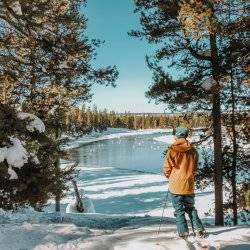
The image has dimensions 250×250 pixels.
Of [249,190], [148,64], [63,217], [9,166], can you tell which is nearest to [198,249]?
[9,166]

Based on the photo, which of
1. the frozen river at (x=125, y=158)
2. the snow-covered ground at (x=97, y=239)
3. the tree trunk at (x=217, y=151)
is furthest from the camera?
the frozen river at (x=125, y=158)

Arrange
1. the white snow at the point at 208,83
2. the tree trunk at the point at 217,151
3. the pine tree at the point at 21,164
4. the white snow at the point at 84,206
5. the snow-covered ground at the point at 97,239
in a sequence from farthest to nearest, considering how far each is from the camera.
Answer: the white snow at the point at 84,206, the tree trunk at the point at 217,151, the white snow at the point at 208,83, the pine tree at the point at 21,164, the snow-covered ground at the point at 97,239

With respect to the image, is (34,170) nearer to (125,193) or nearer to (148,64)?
(148,64)

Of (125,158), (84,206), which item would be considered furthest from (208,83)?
(125,158)

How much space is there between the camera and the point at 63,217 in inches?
480

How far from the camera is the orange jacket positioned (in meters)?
7.86

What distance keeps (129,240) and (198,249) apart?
4.29 feet

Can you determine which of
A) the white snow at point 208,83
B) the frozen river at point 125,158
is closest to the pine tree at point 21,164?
the white snow at point 208,83

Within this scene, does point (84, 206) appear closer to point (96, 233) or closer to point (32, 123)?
point (32, 123)

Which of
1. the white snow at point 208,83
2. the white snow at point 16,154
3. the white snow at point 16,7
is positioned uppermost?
the white snow at point 16,7

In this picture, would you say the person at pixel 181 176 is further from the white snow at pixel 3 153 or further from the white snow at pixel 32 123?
the white snow at pixel 32 123

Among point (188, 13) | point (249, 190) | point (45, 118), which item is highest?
point (188, 13)

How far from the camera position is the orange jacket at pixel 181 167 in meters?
7.86

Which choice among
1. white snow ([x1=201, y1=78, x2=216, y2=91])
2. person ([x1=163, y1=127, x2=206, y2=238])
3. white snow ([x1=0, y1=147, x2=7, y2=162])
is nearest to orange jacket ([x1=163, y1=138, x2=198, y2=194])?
person ([x1=163, y1=127, x2=206, y2=238])
